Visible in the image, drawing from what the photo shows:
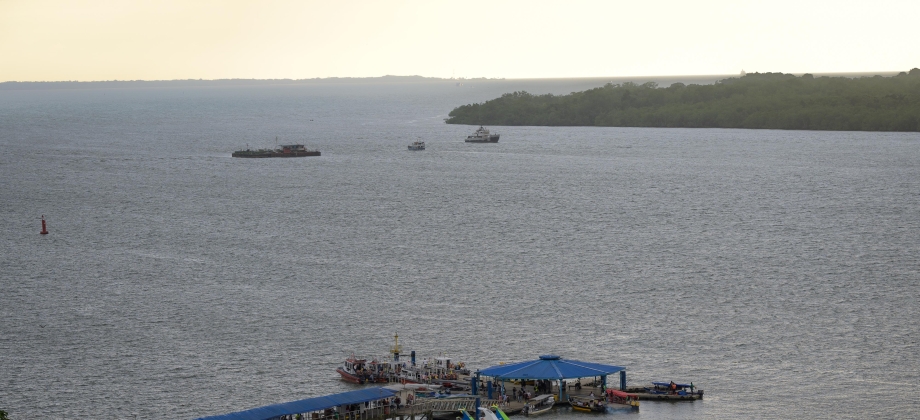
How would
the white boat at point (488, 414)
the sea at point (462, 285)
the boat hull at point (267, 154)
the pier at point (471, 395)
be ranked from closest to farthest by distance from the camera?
the white boat at point (488, 414), the pier at point (471, 395), the sea at point (462, 285), the boat hull at point (267, 154)

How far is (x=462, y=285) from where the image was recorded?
2741 inches

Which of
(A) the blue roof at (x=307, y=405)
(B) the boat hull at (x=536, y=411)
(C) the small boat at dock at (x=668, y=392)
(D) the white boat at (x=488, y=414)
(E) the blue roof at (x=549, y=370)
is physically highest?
(E) the blue roof at (x=549, y=370)

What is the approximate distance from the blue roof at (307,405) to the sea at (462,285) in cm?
495

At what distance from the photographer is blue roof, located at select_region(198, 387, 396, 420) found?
40.6 metres

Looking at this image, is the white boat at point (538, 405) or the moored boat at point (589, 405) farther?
the moored boat at point (589, 405)

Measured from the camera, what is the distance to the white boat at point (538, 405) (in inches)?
1761

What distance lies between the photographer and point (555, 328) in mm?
58781

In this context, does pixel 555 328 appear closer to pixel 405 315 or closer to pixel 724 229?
pixel 405 315

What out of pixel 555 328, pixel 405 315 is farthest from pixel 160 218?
pixel 555 328

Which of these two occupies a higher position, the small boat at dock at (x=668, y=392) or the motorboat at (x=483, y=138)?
the motorboat at (x=483, y=138)

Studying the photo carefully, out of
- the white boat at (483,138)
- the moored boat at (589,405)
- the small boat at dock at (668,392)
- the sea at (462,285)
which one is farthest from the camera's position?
the white boat at (483,138)

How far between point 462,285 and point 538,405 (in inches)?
984

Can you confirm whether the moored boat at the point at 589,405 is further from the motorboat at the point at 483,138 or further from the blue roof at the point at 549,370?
the motorboat at the point at 483,138

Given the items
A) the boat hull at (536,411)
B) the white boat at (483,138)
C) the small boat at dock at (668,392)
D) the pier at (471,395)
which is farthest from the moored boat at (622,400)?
the white boat at (483,138)
